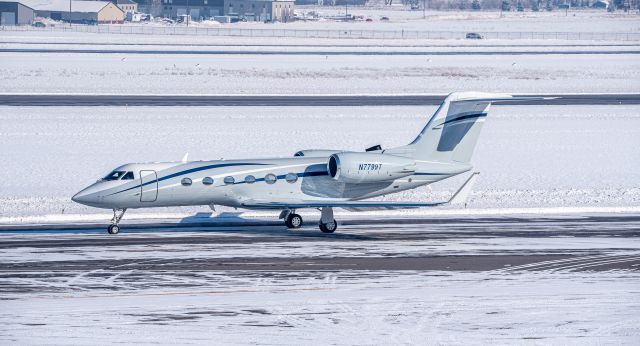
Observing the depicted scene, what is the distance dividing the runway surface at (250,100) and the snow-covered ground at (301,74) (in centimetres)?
327

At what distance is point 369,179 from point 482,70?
5267cm

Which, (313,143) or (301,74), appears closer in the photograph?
(313,143)

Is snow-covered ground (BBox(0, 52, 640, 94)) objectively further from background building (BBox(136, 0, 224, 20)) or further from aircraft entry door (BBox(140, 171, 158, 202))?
background building (BBox(136, 0, 224, 20))

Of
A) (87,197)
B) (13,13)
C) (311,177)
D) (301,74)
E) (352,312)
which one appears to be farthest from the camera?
(13,13)

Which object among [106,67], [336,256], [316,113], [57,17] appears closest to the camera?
[336,256]

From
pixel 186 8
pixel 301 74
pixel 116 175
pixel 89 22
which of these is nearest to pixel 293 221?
pixel 116 175

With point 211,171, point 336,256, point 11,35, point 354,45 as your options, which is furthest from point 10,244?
point 11,35

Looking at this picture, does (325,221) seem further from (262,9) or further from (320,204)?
(262,9)

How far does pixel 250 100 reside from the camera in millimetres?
58438

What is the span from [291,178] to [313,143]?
1516 centimetres

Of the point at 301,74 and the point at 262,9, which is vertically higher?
the point at 262,9

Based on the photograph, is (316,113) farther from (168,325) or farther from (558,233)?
(168,325)

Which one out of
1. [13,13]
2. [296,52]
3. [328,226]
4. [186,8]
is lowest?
[328,226]

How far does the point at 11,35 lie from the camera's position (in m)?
127
